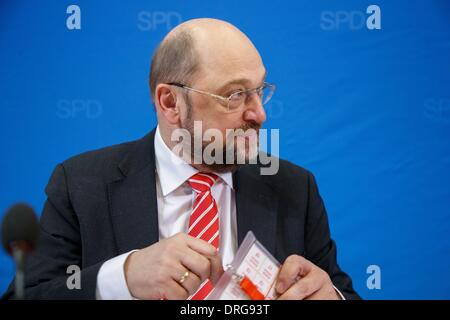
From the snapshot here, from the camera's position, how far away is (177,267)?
1.21 meters

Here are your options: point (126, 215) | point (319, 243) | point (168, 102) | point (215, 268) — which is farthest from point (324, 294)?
point (168, 102)

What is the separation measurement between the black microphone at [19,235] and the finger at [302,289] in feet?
1.98

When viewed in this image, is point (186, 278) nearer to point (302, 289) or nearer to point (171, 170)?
point (302, 289)

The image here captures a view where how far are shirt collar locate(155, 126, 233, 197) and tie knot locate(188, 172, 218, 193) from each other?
15 millimetres

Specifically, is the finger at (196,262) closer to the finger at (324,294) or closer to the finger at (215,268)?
the finger at (215,268)

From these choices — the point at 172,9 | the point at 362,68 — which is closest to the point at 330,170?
the point at 362,68

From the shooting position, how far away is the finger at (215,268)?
1.22 meters

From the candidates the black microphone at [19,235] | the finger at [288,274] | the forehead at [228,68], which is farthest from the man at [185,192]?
the black microphone at [19,235]

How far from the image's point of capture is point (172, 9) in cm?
258

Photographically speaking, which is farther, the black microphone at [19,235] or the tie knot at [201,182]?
the tie knot at [201,182]

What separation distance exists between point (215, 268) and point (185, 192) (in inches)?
16.1

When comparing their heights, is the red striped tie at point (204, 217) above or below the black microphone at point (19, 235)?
below
